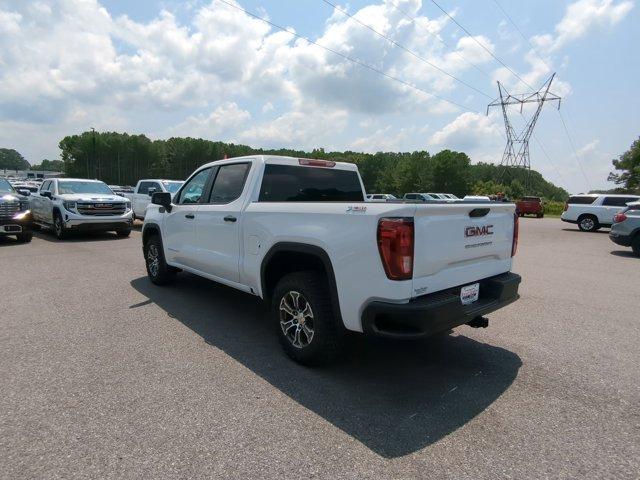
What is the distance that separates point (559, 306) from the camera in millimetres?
5984

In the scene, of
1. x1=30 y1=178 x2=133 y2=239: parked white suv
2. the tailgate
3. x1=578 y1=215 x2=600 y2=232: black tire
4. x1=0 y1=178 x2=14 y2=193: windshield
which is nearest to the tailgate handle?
the tailgate

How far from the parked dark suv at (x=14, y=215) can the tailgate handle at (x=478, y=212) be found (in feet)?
39.0

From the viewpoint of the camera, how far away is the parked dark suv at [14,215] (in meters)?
10.6

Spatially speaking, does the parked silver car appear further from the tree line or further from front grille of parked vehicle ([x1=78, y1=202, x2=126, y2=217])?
the tree line

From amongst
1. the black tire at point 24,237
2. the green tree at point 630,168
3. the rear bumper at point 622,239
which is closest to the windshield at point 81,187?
the black tire at point 24,237

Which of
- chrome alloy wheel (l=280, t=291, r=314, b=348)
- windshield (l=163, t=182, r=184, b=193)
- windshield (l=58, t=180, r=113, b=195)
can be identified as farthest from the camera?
windshield (l=163, t=182, r=184, b=193)

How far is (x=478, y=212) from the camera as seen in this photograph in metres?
3.52

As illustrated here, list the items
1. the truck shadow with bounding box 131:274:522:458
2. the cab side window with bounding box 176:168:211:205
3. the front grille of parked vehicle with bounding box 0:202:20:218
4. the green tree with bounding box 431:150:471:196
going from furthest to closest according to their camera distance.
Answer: the green tree with bounding box 431:150:471:196 → the front grille of parked vehicle with bounding box 0:202:20:218 → the cab side window with bounding box 176:168:211:205 → the truck shadow with bounding box 131:274:522:458

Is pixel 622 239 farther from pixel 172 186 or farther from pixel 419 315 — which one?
pixel 172 186

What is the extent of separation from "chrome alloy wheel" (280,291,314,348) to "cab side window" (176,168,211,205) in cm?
233

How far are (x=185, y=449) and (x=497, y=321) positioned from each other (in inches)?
161

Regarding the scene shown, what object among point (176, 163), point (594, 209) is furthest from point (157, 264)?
point (176, 163)

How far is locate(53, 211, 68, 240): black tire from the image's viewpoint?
39.6 feet

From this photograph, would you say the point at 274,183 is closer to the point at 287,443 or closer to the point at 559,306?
the point at 287,443
